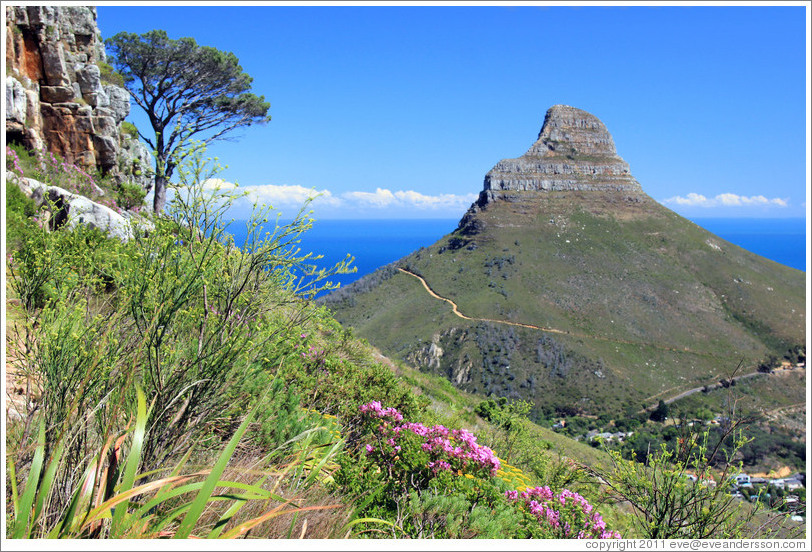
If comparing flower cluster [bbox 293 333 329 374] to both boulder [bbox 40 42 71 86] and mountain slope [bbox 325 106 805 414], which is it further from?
mountain slope [bbox 325 106 805 414]

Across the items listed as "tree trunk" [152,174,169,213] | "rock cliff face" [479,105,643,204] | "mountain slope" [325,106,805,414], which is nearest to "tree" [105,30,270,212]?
"tree trunk" [152,174,169,213]

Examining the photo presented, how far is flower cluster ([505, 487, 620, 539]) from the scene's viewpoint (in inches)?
133

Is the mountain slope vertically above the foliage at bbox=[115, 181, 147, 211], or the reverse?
the foliage at bbox=[115, 181, 147, 211]

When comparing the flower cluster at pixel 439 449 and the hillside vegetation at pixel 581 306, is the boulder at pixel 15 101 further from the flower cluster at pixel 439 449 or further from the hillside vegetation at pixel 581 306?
the hillside vegetation at pixel 581 306

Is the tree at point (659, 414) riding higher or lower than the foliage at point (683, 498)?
lower

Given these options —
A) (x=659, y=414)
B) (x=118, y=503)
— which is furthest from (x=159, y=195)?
(x=659, y=414)

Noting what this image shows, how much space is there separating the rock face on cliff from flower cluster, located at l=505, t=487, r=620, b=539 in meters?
9.76

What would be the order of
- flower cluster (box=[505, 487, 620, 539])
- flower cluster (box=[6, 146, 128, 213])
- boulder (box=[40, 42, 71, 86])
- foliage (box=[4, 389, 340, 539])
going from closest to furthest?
foliage (box=[4, 389, 340, 539]) → flower cluster (box=[505, 487, 620, 539]) → flower cluster (box=[6, 146, 128, 213]) → boulder (box=[40, 42, 71, 86])

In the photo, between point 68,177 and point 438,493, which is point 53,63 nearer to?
point 68,177

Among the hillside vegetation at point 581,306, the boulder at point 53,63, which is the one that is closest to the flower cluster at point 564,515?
the boulder at point 53,63

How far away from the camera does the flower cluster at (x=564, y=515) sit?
3.37 m

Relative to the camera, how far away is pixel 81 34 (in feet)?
42.1

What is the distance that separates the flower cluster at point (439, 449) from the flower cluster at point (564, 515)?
0.36m

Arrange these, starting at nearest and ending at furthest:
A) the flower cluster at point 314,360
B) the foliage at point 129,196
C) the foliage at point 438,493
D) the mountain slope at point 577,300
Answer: the foliage at point 438,493 < the flower cluster at point 314,360 < the foliage at point 129,196 < the mountain slope at point 577,300
